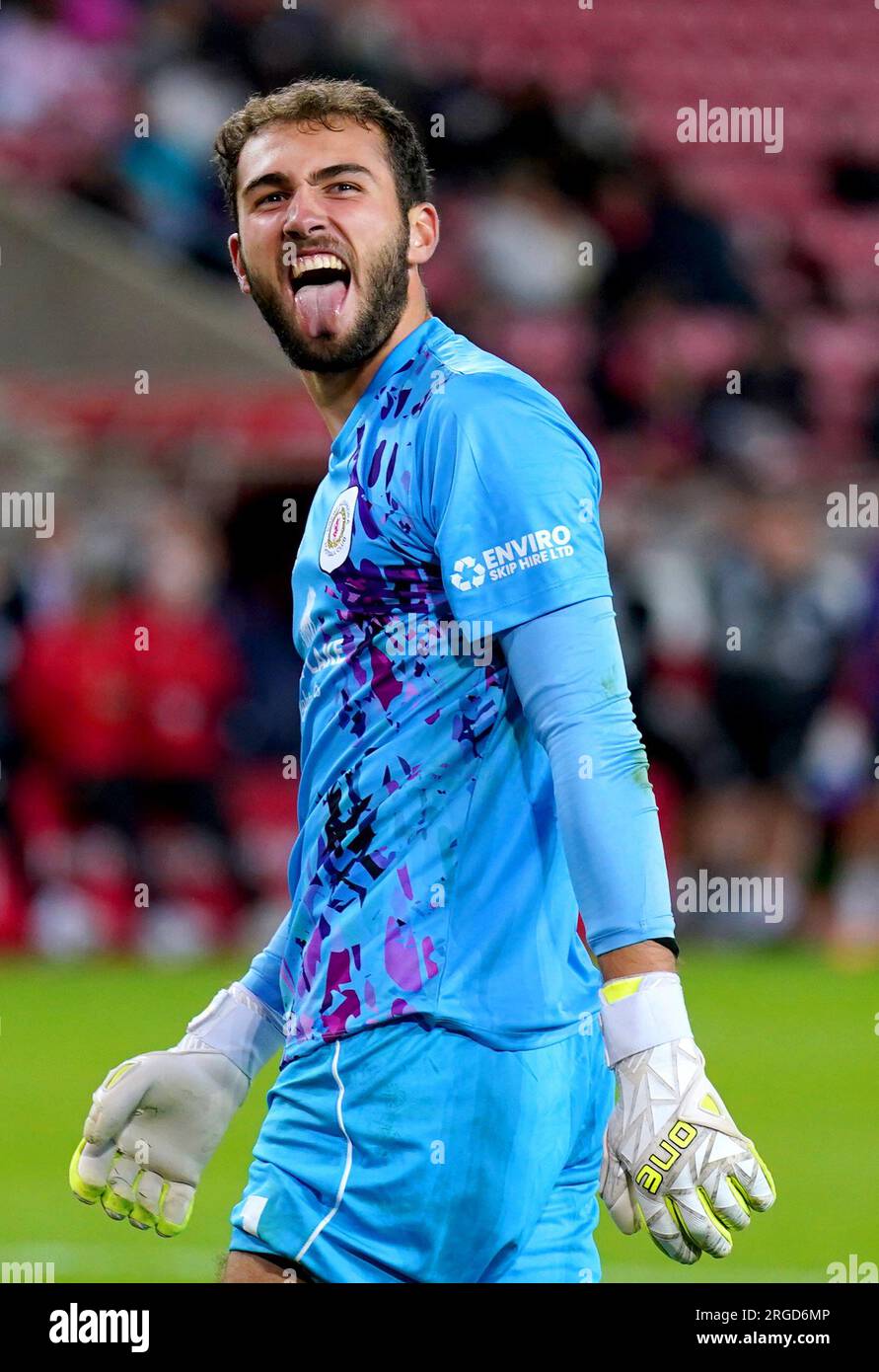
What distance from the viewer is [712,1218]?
8.46ft

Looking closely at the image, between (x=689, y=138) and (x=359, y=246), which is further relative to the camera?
(x=689, y=138)

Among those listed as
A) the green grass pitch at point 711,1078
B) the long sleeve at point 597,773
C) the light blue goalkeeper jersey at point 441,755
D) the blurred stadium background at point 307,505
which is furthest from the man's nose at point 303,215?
the blurred stadium background at point 307,505

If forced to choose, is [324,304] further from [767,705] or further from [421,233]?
[767,705]

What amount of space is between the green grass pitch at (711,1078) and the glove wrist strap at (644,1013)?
3245 mm

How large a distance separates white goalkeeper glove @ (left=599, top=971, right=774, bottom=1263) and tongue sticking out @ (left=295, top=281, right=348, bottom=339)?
1.02 m

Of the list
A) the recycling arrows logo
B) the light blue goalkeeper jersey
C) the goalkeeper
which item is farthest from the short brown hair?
the recycling arrows logo

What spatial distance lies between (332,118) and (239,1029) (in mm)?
1322

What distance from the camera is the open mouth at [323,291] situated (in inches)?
122

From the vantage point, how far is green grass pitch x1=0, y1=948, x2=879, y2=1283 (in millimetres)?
6113

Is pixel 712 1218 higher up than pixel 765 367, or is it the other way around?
pixel 765 367

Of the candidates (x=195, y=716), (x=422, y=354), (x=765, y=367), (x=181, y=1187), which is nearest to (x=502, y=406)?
(x=422, y=354)

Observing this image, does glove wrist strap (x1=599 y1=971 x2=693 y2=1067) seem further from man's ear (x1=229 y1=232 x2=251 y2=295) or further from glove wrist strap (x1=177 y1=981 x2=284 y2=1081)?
man's ear (x1=229 y1=232 x2=251 y2=295)
